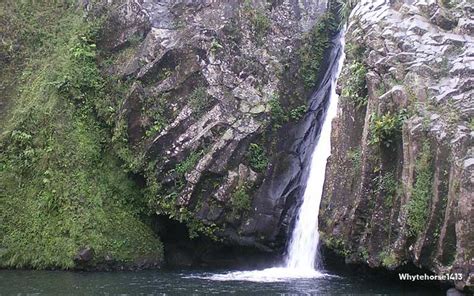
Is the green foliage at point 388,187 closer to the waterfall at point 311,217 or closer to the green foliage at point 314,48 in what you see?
the waterfall at point 311,217

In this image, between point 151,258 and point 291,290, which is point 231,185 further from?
point 291,290

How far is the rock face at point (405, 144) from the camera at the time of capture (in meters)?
11.8

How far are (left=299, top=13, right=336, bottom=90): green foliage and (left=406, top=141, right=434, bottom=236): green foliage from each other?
331 inches

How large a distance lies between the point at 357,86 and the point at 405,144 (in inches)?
125

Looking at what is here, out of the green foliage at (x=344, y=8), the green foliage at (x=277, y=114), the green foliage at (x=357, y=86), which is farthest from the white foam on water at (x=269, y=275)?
the green foliage at (x=344, y=8)

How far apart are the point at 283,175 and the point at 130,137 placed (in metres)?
5.59

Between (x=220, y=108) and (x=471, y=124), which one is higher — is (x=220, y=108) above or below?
above

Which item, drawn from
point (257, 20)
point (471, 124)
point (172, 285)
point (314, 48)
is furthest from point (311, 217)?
point (257, 20)

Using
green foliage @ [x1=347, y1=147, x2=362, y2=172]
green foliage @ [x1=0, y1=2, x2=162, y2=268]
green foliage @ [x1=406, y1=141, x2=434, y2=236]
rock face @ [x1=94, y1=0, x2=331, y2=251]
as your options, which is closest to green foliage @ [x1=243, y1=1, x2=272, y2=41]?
rock face @ [x1=94, y1=0, x2=331, y2=251]

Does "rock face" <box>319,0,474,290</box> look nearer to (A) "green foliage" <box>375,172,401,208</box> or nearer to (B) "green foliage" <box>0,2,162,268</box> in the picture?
(A) "green foliage" <box>375,172,401,208</box>

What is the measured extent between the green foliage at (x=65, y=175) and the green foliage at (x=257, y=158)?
4290mm

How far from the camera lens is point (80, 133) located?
19.5m

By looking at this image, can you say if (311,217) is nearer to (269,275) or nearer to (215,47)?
(269,275)

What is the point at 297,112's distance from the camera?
1950 cm
